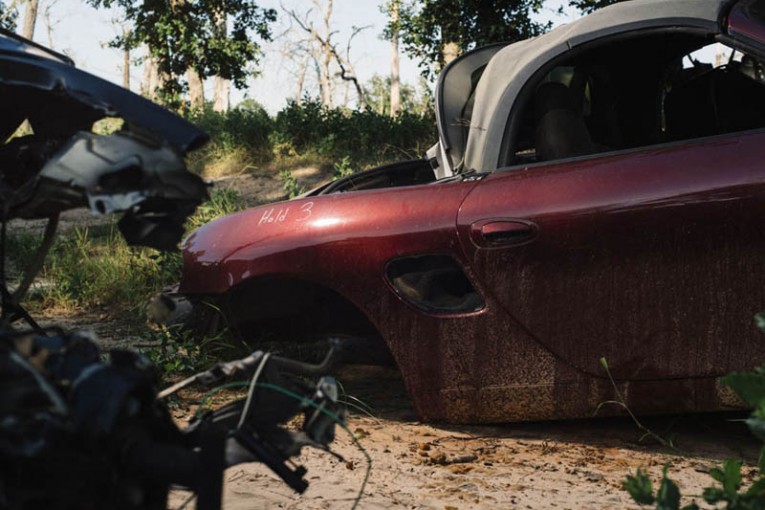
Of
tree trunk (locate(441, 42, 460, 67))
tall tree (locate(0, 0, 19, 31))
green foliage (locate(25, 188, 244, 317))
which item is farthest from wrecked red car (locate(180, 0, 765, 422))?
tall tree (locate(0, 0, 19, 31))

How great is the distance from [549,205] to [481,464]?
955mm

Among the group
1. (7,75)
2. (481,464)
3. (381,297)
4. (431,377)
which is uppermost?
(7,75)

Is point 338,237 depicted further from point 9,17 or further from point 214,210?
point 9,17

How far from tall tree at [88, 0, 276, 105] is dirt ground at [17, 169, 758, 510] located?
43.5 feet

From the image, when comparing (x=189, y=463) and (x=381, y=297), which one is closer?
(x=189, y=463)

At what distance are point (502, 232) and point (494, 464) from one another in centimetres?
83

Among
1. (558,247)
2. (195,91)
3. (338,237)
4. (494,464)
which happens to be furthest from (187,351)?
(195,91)

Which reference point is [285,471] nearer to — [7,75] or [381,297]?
[7,75]

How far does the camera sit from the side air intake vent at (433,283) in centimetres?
340

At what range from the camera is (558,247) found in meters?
3.22

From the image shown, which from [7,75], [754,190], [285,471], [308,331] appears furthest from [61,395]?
[308,331]

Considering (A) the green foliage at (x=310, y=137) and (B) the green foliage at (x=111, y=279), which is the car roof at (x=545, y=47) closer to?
(B) the green foliage at (x=111, y=279)

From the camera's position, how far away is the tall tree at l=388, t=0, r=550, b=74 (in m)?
13.5

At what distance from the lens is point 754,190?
3037mm
